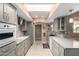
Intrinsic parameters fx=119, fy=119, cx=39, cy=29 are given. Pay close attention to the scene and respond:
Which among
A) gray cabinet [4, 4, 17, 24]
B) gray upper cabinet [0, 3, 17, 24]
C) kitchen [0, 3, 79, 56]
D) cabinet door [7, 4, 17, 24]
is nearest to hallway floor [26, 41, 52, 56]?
kitchen [0, 3, 79, 56]

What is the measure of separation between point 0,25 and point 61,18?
474cm

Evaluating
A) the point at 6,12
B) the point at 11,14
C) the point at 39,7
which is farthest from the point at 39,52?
the point at 6,12

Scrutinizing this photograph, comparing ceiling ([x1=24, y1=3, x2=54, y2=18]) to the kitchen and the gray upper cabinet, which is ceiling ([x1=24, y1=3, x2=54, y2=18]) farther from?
the gray upper cabinet

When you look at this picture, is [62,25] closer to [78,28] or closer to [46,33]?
[78,28]

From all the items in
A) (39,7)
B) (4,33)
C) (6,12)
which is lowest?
(4,33)

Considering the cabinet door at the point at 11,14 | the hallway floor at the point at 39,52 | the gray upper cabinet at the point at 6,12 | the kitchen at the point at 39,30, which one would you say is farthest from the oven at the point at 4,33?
the hallway floor at the point at 39,52

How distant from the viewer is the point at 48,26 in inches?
432

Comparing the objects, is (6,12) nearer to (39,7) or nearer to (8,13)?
(8,13)

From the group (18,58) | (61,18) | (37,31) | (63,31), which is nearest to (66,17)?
(61,18)

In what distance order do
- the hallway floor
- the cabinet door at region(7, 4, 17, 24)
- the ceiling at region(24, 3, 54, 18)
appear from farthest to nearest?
the hallway floor
the ceiling at region(24, 3, 54, 18)
the cabinet door at region(7, 4, 17, 24)

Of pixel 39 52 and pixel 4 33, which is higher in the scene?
pixel 4 33

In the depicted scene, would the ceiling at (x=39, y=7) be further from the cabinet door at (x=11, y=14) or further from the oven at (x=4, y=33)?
the oven at (x=4, y=33)

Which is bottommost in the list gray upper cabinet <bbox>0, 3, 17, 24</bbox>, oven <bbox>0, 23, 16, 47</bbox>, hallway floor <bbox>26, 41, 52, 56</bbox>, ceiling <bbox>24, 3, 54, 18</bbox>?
hallway floor <bbox>26, 41, 52, 56</bbox>

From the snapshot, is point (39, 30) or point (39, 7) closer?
point (39, 7)
